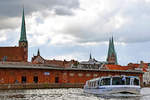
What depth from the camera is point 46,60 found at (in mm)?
165000

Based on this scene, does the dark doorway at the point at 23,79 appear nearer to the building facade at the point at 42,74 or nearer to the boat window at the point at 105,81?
A: the building facade at the point at 42,74

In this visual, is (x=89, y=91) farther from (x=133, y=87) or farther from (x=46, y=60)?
(x=46, y=60)

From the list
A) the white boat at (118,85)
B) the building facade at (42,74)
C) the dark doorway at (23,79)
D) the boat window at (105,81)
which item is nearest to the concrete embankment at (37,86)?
the building facade at (42,74)

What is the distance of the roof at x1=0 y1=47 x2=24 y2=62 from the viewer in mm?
134250

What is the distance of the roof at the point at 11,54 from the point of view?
134 m

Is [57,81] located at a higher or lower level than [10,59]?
lower

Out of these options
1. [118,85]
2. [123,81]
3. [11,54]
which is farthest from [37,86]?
[11,54]

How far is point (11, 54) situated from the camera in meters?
135

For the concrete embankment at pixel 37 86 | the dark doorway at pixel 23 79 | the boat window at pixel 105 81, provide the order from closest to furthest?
1. the boat window at pixel 105 81
2. the concrete embankment at pixel 37 86
3. the dark doorway at pixel 23 79

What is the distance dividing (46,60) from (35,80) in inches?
2764

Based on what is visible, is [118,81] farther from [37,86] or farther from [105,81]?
[37,86]

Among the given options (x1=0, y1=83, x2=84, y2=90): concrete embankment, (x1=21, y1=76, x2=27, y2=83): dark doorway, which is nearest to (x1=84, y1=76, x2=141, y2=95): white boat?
(x1=0, y1=83, x2=84, y2=90): concrete embankment

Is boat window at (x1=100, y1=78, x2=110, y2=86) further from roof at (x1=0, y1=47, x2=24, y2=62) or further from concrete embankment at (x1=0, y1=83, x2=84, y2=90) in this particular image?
roof at (x1=0, y1=47, x2=24, y2=62)

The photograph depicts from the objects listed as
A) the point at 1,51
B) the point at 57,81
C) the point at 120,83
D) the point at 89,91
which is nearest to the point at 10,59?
the point at 1,51
